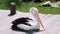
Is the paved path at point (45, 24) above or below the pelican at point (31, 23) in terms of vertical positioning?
below

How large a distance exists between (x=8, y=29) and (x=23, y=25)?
68cm

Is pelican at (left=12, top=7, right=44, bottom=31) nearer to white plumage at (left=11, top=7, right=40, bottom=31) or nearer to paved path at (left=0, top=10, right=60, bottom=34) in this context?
white plumage at (left=11, top=7, right=40, bottom=31)

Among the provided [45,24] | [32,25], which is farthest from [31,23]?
[45,24]

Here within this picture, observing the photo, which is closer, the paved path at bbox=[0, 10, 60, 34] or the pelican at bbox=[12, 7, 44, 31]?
the pelican at bbox=[12, 7, 44, 31]

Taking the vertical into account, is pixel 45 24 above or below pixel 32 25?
below

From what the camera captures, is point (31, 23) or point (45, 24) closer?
point (31, 23)

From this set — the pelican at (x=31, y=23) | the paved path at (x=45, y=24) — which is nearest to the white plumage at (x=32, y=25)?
the pelican at (x=31, y=23)

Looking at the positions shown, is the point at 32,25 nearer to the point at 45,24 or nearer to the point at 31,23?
the point at 31,23

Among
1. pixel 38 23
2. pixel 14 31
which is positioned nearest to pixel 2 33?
pixel 14 31

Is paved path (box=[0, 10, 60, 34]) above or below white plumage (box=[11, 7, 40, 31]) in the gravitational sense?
below

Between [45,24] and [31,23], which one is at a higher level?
[31,23]

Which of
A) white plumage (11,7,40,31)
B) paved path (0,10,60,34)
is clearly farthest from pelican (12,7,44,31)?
paved path (0,10,60,34)

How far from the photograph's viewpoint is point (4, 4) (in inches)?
521

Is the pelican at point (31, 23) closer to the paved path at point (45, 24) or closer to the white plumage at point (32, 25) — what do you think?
the white plumage at point (32, 25)
